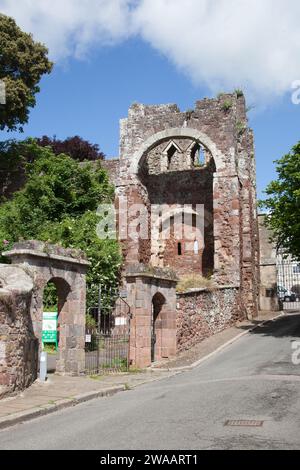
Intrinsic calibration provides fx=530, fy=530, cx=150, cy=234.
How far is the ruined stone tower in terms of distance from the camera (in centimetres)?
2461

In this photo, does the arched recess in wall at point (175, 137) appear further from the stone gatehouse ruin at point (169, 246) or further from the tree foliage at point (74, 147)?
the tree foliage at point (74, 147)

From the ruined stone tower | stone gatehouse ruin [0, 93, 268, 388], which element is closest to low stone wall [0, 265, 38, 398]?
stone gatehouse ruin [0, 93, 268, 388]

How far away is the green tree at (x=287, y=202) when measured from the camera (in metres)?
18.5

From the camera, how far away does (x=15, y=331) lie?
934 cm

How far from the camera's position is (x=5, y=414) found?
781cm

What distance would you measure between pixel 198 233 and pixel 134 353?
52.1ft

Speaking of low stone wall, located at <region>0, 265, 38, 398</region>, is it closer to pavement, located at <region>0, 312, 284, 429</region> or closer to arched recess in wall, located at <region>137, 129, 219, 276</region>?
pavement, located at <region>0, 312, 284, 429</region>

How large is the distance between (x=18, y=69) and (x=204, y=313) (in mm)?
16006

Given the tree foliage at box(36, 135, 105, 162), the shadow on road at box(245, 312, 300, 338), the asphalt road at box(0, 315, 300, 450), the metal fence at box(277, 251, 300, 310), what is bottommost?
the asphalt road at box(0, 315, 300, 450)

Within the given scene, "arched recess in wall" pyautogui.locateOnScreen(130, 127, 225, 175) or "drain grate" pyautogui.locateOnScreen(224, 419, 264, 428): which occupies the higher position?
"arched recess in wall" pyautogui.locateOnScreen(130, 127, 225, 175)

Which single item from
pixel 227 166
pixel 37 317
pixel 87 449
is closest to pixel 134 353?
pixel 37 317

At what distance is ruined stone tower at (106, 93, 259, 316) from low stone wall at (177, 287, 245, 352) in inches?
46.0

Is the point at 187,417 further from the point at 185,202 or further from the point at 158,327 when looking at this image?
the point at 185,202

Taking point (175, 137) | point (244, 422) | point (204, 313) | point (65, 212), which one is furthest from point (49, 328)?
point (175, 137)
